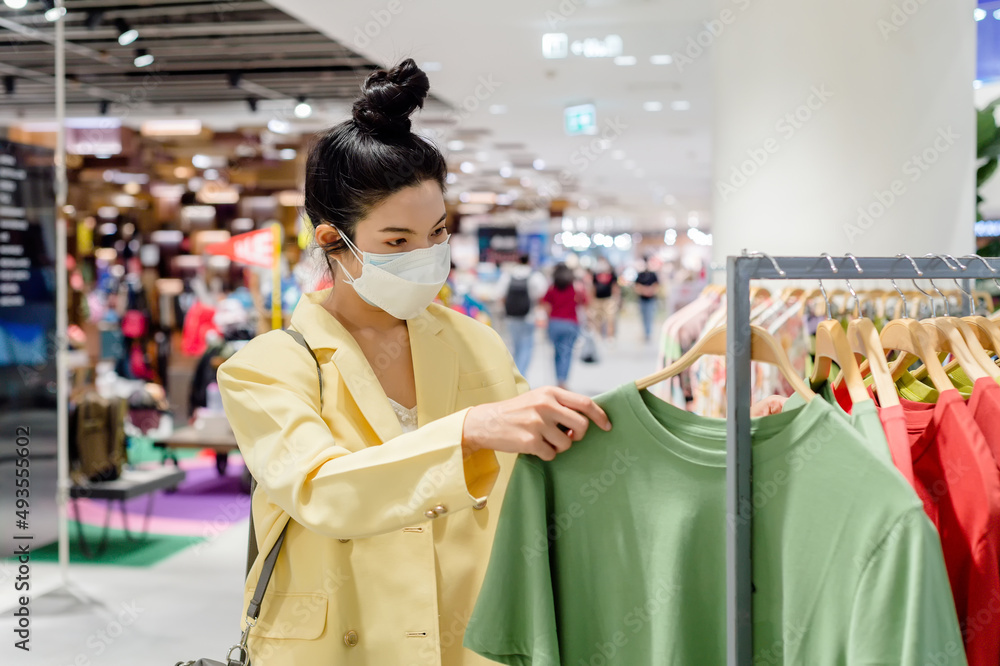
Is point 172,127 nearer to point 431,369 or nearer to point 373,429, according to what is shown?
point 431,369

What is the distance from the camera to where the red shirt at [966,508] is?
3.60 ft

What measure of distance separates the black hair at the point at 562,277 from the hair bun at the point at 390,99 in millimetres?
8061

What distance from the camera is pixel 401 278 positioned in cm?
146

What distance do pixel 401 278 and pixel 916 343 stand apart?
2.76 feet

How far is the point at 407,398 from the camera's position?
5.10 feet

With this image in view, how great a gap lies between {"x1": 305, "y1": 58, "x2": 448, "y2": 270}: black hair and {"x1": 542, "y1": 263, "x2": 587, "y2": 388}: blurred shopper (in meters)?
8.10

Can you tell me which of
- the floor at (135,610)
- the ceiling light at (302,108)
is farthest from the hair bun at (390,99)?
the ceiling light at (302,108)

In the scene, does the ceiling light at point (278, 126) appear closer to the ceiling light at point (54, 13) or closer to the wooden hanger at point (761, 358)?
the ceiling light at point (54, 13)

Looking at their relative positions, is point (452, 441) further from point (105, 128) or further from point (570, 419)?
point (105, 128)

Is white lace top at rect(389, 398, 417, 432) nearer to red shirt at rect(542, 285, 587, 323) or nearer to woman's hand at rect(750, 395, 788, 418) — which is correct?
woman's hand at rect(750, 395, 788, 418)

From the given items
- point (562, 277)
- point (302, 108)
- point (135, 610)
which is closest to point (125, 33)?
point (302, 108)

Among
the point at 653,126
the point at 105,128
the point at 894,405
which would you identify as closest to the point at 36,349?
the point at 894,405

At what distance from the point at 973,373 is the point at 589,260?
31735 mm

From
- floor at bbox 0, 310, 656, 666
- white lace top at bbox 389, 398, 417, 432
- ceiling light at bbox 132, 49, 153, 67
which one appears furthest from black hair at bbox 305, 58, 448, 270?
ceiling light at bbox 132, 49, 153, 67
